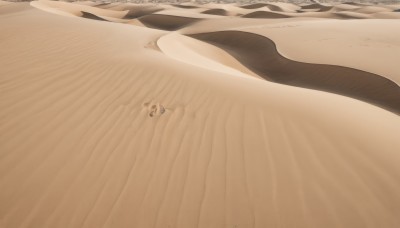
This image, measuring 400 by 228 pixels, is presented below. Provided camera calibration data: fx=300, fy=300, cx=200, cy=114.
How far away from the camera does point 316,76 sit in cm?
738

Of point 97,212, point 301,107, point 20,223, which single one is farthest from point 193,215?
point 301,107

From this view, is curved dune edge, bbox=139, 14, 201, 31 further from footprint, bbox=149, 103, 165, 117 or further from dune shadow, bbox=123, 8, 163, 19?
footprint, bbox=149, 103, 165, 117

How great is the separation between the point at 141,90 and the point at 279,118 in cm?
185

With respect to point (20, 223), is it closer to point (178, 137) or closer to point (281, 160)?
point (178, 137)

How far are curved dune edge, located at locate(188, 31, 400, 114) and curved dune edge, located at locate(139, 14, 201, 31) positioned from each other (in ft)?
23.8

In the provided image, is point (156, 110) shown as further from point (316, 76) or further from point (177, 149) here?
point (316, 76)

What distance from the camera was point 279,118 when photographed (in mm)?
3383

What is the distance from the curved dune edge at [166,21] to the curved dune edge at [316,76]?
23.8 ft

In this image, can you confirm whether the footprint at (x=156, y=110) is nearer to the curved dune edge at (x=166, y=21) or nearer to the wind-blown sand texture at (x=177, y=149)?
the wind-blown sand texture at (x=177, y=149)

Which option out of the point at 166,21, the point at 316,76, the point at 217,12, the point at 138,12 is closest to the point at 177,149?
the point at 316,76

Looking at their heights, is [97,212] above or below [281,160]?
below

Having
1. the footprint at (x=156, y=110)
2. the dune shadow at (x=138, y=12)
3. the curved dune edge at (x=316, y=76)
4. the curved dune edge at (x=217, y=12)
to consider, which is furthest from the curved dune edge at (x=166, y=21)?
the footprint at (x=156, y=110)

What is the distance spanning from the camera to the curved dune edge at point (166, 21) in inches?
668

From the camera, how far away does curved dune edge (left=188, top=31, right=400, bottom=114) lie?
624 cm
